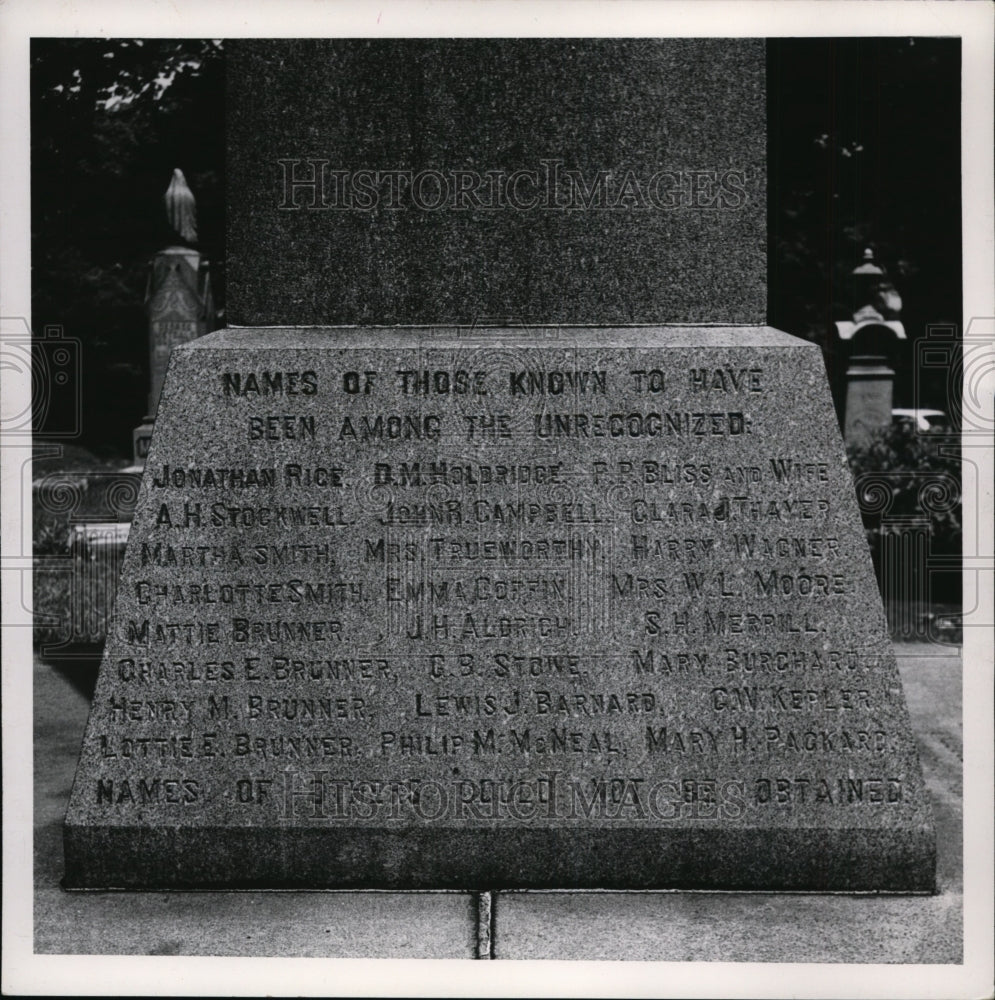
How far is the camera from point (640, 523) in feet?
12.3

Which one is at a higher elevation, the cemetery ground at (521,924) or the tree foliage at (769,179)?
the tree foliage at (769,179)

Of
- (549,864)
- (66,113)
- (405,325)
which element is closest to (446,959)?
(549,864)

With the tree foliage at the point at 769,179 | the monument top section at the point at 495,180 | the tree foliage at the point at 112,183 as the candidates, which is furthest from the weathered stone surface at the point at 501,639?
the tree foliage at the point at 769,179

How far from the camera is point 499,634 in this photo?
374 cm

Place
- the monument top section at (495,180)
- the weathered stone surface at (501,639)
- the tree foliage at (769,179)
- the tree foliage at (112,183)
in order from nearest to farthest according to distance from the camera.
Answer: the weathered stone surface at (501,639), the monument top section at (495,180), the tree foliage at (112,183), the tree foliage at (769,179)

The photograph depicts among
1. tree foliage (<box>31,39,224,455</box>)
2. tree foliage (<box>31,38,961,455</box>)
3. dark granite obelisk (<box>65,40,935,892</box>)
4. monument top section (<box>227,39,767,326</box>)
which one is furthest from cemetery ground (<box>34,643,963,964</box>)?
tree foliage (<box>31,38,961,455</box>)

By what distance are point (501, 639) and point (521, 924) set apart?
2.75 ft

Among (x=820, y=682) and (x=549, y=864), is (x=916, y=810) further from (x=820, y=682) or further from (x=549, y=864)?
(x=549, y=864)

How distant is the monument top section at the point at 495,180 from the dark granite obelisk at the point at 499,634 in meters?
0.20

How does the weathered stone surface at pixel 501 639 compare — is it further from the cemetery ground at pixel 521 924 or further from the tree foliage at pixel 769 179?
the tree foliage at pixel 769 179

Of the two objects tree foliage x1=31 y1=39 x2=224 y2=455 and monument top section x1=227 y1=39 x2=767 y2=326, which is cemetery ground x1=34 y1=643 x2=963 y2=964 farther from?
tree foliage x1=31 y1=39 x2=224 y2=455

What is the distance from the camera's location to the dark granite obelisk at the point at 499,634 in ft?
12.1

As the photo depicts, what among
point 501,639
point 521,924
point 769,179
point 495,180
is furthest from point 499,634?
point 769,179

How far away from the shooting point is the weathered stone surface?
3701 mm
